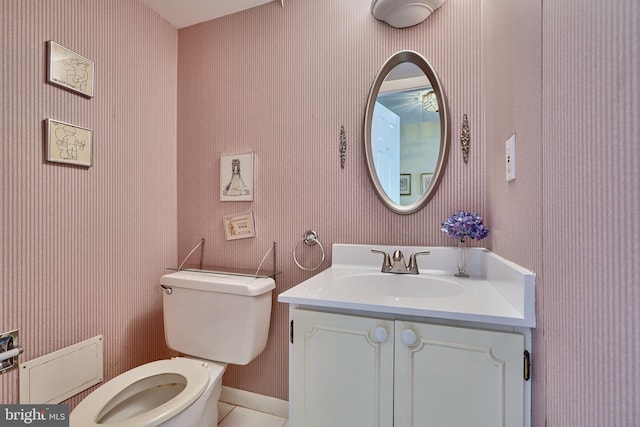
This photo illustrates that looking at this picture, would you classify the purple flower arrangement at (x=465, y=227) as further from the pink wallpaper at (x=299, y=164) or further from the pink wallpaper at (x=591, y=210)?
the pink wallpaper at (x=591, y=210)

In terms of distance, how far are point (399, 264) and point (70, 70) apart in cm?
154

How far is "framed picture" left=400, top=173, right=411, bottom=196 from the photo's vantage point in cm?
123

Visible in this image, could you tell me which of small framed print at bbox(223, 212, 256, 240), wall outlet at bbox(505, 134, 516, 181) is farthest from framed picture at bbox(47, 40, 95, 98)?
wall outlet at bbox(505, 134, 516, 181)

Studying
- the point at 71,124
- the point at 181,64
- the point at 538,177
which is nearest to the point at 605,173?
the point at 538,177

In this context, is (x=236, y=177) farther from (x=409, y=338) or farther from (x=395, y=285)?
(x=409, y=338)

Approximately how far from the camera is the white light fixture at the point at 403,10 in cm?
115

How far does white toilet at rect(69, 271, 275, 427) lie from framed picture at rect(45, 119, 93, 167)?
622 mm

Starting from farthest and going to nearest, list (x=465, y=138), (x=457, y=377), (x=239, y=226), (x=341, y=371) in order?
1. (x=239, y=226)
2. (x=465, y=138)
3. (x=341, y=371)
4. (x=457, y=377)

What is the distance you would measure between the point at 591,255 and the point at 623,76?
26 centimetres

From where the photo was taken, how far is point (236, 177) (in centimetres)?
150

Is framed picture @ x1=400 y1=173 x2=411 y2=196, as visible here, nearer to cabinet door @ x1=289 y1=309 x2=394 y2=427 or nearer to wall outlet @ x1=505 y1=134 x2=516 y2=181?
wall outlet @ x1=505 y1=134 x2=516 y2=181

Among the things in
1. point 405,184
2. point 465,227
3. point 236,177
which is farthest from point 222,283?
point 465,227

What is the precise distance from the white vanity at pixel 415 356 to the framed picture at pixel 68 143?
3.39ft

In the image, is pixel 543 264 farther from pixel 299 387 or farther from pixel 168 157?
pixel 168 157
